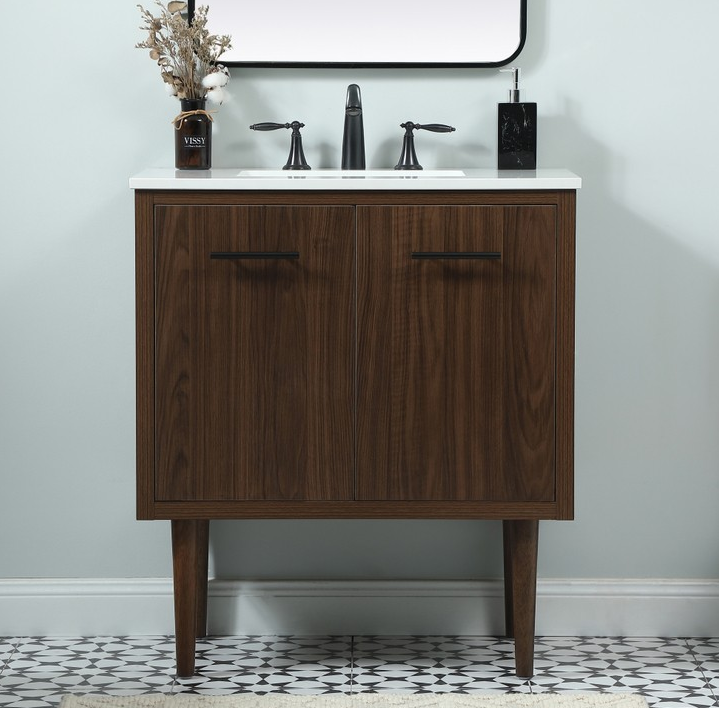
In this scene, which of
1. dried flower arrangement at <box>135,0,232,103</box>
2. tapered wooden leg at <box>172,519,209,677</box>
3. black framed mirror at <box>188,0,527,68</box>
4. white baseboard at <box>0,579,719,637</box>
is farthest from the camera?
white baseboard at <box>0,579,719,637</box>

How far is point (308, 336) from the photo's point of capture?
1852mm

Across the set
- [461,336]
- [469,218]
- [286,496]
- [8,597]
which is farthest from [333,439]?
[8,597]

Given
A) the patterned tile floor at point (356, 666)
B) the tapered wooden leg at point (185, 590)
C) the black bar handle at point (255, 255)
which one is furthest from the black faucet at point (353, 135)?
the patterned tile floor at point (356, 666)

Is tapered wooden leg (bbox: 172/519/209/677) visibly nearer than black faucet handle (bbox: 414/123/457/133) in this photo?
Yes

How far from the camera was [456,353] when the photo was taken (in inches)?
72.9

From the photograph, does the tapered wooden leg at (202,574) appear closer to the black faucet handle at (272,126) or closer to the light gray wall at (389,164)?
the light gray wall at (389,164)

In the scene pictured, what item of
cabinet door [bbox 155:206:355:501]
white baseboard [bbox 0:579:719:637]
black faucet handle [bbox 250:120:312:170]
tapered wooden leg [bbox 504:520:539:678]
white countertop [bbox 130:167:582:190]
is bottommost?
white baseboard [bbox 0:579:719:637]

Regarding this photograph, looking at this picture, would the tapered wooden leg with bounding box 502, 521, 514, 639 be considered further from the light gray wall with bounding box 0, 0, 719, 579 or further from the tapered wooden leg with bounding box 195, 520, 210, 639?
the tapered wooden leg with bounding box 195, 520, 210, 639

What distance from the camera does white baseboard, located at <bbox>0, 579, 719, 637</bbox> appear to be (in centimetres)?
229

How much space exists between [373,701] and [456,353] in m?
0.66

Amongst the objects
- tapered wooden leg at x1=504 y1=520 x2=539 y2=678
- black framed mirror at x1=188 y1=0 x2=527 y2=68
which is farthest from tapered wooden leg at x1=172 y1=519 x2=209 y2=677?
black framed mirror at x1=188 y1=0 x2=527 y2=68

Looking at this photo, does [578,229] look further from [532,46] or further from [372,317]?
[372,317]

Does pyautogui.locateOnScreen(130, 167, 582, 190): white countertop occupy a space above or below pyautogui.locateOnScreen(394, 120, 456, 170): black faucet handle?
below

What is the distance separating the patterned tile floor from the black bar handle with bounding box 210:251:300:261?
0.82 metres
